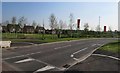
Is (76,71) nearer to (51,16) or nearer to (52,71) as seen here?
(52,71)

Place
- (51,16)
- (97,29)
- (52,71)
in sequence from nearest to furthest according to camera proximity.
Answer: (52,71) → (51,16) → (97,29)

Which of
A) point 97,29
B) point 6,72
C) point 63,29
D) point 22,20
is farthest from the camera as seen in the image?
point 97,29

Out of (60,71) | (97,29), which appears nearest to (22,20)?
(97,29)

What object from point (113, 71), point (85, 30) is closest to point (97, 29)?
point (85, 30)

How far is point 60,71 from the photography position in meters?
12.8

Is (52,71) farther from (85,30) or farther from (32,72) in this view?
(85,30)

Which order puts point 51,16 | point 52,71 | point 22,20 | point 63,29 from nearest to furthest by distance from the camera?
point 52,71 < point 51,16 < point 22,20 < point 63,29

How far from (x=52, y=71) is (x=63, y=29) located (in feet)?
303

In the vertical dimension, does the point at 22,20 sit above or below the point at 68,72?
above

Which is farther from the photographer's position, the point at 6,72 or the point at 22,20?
the point at 22,20

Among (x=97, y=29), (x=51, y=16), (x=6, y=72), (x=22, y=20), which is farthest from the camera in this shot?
(x=97, y=29)

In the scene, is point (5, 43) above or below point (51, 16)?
below

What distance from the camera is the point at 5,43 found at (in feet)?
101

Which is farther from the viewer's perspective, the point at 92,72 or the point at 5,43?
the point at 5,43
